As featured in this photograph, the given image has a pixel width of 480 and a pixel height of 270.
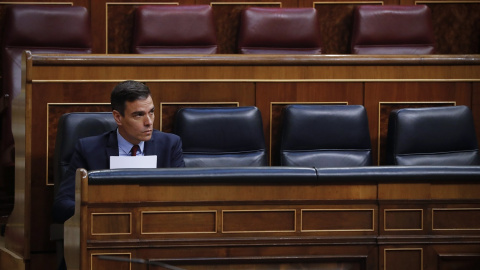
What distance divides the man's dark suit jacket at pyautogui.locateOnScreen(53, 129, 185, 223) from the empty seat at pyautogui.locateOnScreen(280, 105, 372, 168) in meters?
0.18

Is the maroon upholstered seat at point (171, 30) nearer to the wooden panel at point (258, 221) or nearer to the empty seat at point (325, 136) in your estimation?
the empty seat at point (325, 136)

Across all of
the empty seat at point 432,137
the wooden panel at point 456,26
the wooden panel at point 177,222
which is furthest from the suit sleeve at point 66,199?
the wooden panel at point 456,26

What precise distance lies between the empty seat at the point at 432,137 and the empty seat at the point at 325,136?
4cm

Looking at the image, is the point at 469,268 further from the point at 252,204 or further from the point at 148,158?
the point at 148,158

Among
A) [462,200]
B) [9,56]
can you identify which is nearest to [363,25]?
[9,56]

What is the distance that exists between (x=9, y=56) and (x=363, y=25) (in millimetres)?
609

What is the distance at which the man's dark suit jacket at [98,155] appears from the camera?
810 millimetres

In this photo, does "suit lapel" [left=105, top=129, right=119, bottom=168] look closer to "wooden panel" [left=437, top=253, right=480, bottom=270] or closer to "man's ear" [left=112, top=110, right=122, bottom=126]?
"man's ear" [left=112, top=110, right=122, bottom=126]

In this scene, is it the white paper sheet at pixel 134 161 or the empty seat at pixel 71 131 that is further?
the empty seat at pixel 71 131

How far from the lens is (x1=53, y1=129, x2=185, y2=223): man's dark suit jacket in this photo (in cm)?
81

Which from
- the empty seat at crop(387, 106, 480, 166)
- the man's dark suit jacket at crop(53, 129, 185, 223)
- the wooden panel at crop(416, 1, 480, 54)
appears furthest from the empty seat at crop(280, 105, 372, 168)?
the wooden panel at crop(416, 1, 480, 54)

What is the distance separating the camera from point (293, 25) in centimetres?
131

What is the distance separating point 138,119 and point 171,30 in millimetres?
475

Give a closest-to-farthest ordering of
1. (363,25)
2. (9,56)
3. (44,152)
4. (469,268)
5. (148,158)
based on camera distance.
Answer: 1. (469,268)
2. (148,158)
3. (44,152)
4. (9,56)
5. (363,25)
